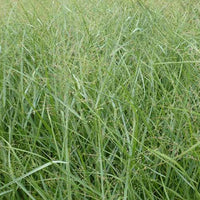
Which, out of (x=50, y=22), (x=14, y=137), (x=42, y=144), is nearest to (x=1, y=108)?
(x=14, y=137)

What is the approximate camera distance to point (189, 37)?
1.66 m

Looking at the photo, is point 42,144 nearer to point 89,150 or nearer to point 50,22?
point 89,150

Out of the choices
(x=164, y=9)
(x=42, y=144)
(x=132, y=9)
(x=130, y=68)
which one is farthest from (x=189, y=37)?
(x=42, y=144)

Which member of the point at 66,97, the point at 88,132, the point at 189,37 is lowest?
the point at 189,37

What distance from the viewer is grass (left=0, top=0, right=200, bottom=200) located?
0.99m

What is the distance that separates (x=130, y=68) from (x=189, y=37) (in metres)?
0.33

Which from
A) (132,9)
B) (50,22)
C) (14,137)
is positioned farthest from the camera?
(132,9)

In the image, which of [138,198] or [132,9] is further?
[132,9]

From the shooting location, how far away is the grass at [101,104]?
987 mm

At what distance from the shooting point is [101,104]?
3.88 ft

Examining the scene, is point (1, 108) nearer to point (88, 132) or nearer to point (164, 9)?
point (88, 132)

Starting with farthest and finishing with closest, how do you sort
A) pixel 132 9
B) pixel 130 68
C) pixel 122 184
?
1. pixel 132 9
2. pixel 130 68
3. pixel 122 184

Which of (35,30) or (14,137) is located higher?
(35,30)

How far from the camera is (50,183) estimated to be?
3.27ft
